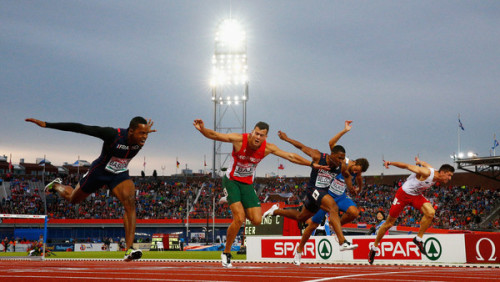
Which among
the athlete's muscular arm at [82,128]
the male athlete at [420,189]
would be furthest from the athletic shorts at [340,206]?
the athlete's muscular arm at [82,128]

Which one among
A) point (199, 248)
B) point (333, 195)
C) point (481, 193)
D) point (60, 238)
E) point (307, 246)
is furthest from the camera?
point (60, 238)

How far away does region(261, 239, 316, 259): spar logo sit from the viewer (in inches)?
757

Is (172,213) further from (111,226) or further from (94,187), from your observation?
(94,187)

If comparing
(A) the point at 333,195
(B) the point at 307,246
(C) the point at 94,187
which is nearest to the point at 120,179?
(C) the point at 94,187

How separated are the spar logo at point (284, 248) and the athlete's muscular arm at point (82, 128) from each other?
442 inches

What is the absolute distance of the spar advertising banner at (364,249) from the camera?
16391 mm

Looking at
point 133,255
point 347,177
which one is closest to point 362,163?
point 347,177

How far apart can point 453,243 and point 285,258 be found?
6.31 meters

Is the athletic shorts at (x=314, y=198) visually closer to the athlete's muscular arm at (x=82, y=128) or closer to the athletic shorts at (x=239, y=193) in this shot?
the athletic shorts at (x=239, y=193)

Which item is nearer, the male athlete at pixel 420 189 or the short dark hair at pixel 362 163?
the male athlete at pixel 420 189

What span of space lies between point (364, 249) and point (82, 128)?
39.6 feet

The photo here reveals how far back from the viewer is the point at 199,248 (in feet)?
144

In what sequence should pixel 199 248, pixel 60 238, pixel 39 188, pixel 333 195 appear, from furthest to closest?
pixel 39 188
pixel 60 238
pixel 199 248
pixel 333 195

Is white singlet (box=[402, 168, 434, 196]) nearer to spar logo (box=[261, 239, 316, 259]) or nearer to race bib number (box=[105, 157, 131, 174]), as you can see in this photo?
spar logo (box=[261, 239, 316, 259])
